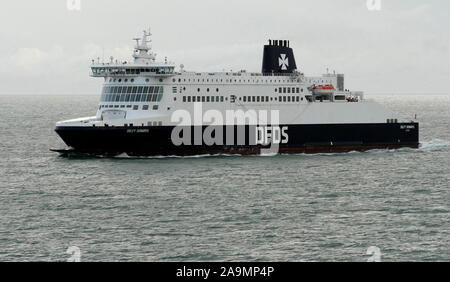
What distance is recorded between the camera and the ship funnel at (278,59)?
54156 millimetres

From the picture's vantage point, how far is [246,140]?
160 ft

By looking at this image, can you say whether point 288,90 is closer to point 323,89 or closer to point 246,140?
point 323,89

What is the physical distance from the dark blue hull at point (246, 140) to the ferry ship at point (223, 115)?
0.07 meters

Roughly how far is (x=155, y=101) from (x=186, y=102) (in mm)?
2220

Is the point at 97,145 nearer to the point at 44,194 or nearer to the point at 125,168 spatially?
the point at 125,168

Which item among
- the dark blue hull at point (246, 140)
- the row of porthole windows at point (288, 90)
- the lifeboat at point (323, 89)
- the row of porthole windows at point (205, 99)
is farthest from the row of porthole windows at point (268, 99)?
the dark blue hull at point (246, 140)

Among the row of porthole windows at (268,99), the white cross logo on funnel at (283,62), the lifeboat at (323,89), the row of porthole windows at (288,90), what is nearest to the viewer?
the row of porthole windows at (268,99)

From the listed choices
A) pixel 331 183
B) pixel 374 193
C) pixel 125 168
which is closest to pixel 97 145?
pixel 125 168

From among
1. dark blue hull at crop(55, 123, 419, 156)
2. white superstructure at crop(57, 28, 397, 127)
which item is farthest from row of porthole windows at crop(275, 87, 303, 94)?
dark blue hull at crop(55, 123, 419, 156)

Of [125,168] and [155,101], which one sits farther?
[155,101]

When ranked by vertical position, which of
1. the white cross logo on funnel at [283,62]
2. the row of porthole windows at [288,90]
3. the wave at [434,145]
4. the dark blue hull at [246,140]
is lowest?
the wave at [434,145]

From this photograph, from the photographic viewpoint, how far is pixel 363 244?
23.8m

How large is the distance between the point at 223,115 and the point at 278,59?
27.4ft

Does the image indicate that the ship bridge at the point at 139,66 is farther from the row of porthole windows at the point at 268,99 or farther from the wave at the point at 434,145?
the wave at the point at 434,145
